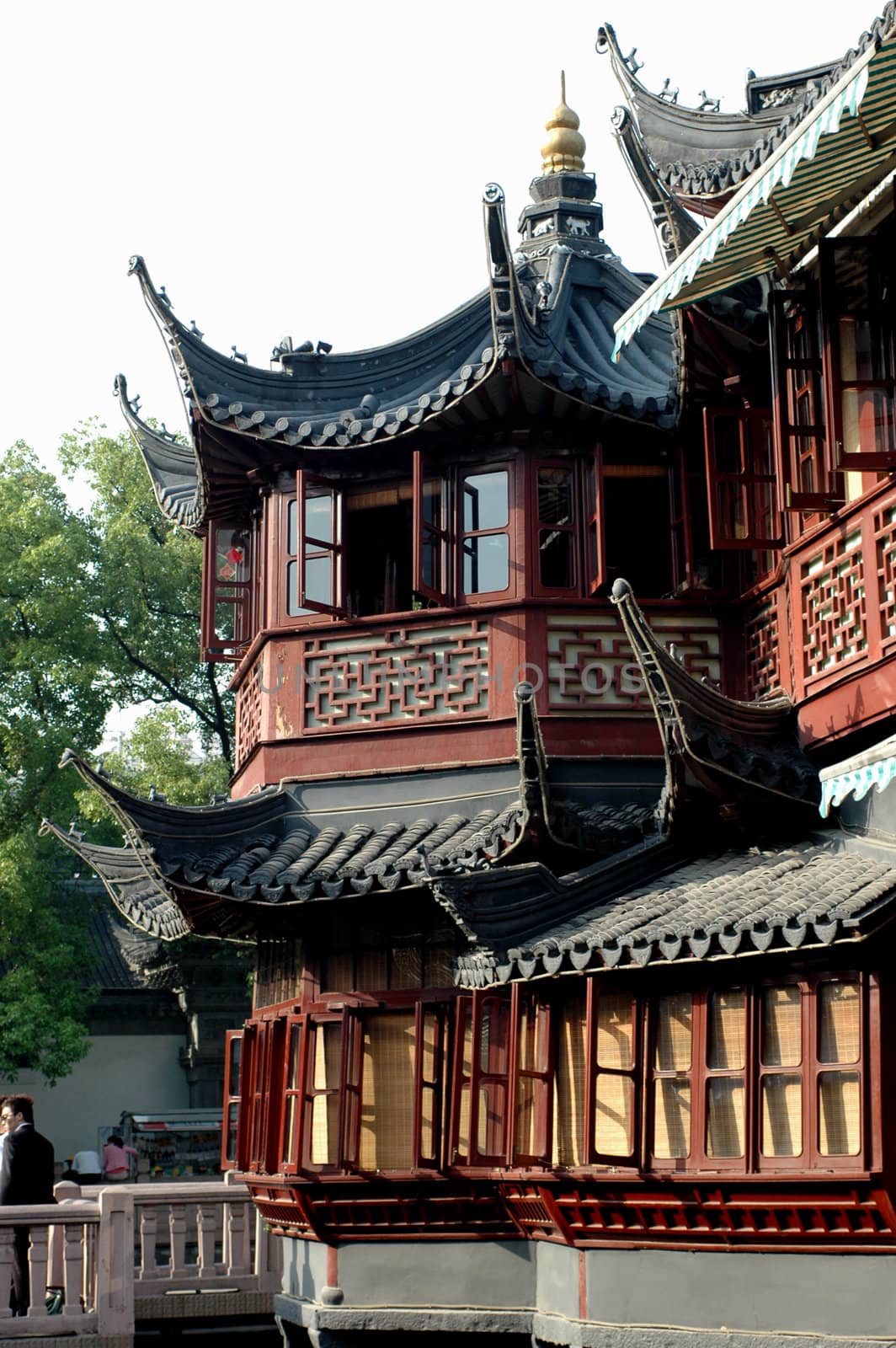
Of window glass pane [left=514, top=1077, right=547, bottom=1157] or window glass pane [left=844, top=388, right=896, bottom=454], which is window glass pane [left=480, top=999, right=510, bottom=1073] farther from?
window glass pane [left=844, top=388, right=896, bottom=454]

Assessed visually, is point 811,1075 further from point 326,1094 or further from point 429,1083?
point 326,1094

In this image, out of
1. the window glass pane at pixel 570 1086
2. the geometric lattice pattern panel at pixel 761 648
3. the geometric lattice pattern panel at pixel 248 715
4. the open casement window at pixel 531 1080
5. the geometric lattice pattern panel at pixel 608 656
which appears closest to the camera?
the window glass pane at pixel 570 1086

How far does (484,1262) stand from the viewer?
12.6 m

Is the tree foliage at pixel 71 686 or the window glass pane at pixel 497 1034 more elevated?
the tree foliage at pixel 71 686

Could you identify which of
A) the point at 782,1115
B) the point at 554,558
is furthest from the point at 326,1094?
the point at 554,558

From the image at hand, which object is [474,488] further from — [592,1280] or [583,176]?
[592,1280]

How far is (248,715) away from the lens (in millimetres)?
15203

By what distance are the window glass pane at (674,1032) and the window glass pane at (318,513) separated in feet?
15.9

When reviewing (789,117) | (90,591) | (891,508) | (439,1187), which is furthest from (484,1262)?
(90,591)

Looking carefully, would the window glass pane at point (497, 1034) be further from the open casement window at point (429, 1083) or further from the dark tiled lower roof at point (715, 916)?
the dark tiled lower roof at point (715, 916)

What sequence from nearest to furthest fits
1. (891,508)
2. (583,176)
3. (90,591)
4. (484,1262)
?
(891,508), (484,1262), (583,176), (90,591)

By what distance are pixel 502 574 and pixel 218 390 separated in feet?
8.20

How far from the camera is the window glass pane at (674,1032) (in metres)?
11.1

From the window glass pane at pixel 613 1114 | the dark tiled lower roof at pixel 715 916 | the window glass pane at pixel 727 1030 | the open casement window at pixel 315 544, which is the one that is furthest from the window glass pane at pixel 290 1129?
the open casement window at pixel 315 544
